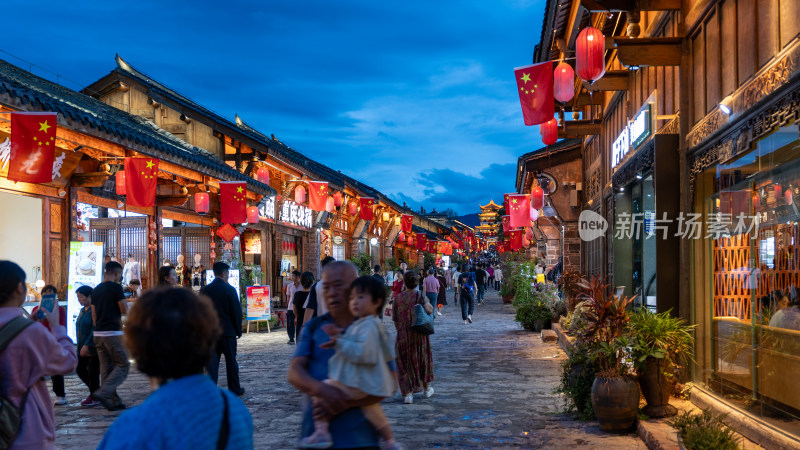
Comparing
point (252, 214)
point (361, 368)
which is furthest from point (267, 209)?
point (361, 368)

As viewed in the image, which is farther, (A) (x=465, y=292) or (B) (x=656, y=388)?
(A) (x=465, y=292)

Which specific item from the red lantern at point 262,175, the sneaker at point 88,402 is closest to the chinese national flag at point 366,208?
the red lantern at point 262,175

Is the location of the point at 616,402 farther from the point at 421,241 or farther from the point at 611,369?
the point at 421,241

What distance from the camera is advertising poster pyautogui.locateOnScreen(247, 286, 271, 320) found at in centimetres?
1927

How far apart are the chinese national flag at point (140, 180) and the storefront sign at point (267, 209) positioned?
26.9ft

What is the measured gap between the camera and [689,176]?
8.60 meters

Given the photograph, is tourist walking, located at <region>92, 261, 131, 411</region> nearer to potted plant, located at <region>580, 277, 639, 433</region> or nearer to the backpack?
the backpack

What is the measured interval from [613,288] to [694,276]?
5.22 meters

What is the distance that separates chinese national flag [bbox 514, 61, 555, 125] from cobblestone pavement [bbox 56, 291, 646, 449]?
14.5 ft

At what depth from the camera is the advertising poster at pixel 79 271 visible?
13195 millimetres

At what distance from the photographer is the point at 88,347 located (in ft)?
31.3

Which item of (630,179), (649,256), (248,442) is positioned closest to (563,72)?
(630,179)

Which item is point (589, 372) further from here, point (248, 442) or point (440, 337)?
point (440, 337)

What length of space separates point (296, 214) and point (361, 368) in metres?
24.0
